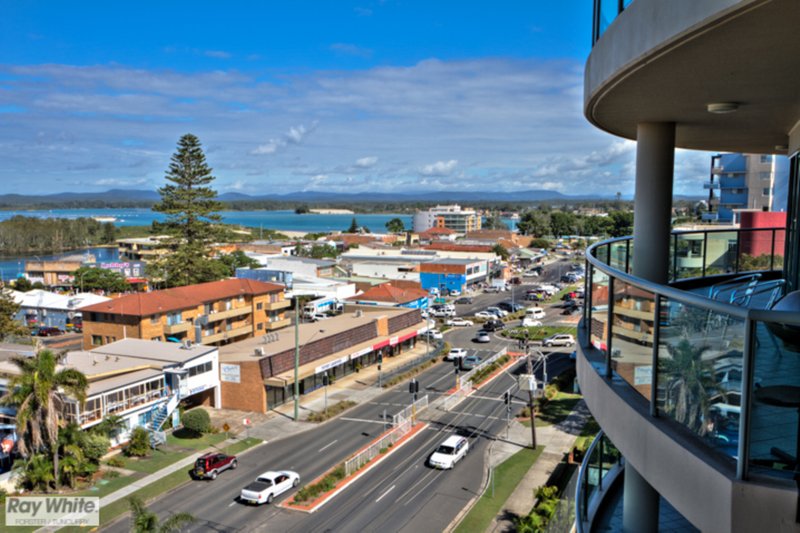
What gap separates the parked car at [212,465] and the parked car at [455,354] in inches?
866

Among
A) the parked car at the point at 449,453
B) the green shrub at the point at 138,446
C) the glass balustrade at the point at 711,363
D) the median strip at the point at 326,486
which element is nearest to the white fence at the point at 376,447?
the median strip at the point at 326,486

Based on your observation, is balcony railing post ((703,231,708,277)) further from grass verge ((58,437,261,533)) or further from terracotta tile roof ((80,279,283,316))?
terracotta tile roof ((80,279,283,316))

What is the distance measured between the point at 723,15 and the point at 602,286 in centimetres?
307

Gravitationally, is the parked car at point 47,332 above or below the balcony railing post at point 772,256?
below

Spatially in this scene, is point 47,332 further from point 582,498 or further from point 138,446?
point 582,498

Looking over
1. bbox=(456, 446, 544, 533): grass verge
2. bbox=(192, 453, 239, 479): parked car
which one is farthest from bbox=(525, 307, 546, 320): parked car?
bbox=(192, 453, 239, 479): parked car

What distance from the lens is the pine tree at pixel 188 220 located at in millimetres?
61375

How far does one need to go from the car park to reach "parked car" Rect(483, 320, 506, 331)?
1142cm

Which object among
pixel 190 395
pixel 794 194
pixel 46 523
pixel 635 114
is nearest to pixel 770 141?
pixel 794 194

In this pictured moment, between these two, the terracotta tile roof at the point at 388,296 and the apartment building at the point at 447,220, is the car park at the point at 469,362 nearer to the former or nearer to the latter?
the terracotta tile roof at the point at 388,296

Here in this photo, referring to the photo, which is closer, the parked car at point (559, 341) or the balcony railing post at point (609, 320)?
the balcony railing post at point (609, 320)

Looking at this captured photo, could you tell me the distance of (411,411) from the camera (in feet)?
106

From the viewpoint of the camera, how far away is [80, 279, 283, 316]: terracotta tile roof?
131 feet

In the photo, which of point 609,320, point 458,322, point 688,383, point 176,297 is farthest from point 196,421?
point 458,322
